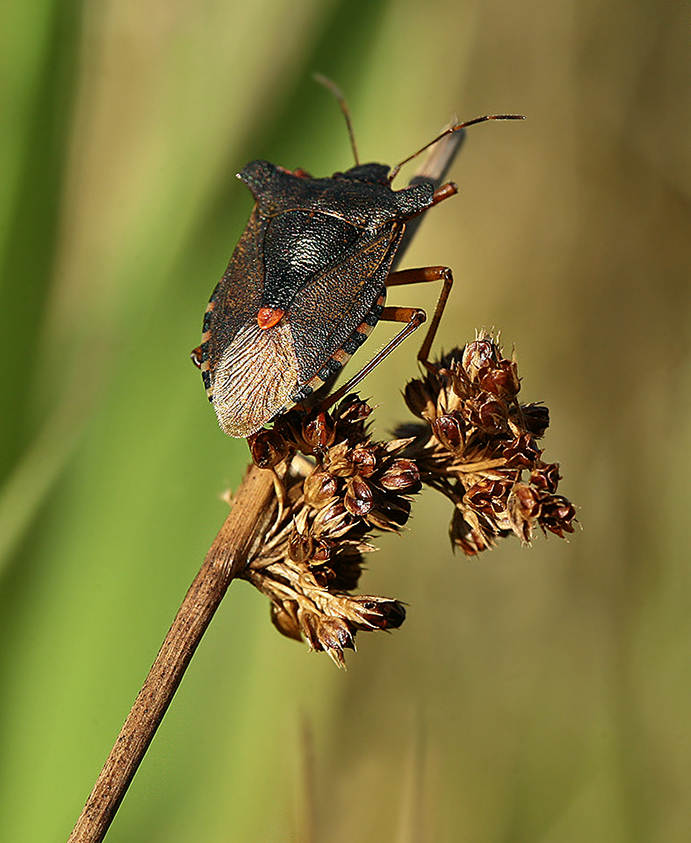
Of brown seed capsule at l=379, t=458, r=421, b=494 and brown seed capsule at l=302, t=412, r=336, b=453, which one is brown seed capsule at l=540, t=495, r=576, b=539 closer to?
brown seed capsule at l=379, t=458, r=421, b=494

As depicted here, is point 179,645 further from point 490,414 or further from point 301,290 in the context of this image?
point 301,290

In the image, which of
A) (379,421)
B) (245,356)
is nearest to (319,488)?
(245,356)

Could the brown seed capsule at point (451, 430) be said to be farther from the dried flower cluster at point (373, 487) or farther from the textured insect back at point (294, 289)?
the textured insect back at point (294, 289)

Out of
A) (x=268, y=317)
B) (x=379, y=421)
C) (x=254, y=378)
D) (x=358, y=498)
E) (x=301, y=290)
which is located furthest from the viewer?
(x=379, y=421)

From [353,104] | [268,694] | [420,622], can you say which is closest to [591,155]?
[353,104]

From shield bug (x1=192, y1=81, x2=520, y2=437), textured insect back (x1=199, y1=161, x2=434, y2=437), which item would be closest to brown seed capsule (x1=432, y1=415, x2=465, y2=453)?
shield bug (x1=192, y1=81, x2=520, y2=437)
